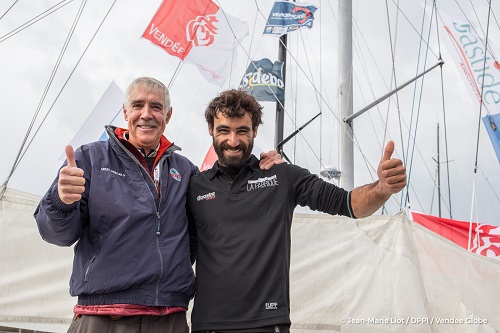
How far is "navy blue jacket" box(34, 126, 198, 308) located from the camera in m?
2.02

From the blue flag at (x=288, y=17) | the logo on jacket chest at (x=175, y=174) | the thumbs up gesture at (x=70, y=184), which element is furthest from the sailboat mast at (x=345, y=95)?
the thumbs up gesture at (x=70, y=184)

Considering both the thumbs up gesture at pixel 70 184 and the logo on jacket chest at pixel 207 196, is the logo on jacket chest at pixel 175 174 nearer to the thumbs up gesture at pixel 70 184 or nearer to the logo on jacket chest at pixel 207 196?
the logo on jacket chest at pixel 207 196

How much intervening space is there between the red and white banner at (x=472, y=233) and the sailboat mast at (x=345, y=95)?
4.43 ft

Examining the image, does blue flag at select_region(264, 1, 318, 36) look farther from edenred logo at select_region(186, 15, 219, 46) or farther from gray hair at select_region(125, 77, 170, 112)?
gray hair at select_region(125, 77, 170, 112)

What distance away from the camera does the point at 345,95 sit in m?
6.91

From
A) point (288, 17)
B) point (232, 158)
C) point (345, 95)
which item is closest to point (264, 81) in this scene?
point (288, 17)

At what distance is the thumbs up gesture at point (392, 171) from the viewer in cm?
196

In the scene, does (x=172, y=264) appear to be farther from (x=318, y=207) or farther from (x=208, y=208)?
(x=318, y=207)

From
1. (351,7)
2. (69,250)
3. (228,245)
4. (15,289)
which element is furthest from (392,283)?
(351,7)

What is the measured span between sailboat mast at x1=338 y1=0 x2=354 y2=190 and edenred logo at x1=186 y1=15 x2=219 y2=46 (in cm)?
203

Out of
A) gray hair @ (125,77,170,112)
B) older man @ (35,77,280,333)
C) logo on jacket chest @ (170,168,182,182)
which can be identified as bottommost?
older man @ (35,77,280,333)

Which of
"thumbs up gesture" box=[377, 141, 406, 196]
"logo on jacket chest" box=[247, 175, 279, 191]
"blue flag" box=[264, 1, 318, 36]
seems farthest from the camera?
"blue flag" box=[264, 1, 318, 36]

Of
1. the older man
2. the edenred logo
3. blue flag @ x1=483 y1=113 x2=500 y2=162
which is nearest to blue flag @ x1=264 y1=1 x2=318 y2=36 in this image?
the edenred logo

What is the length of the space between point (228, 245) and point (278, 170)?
18.8 inches
